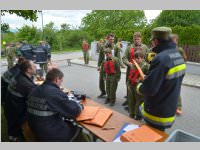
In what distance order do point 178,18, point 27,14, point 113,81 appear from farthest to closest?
1. point 178,18
2. point 113,81
3. point 27,14

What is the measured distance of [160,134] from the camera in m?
2.71

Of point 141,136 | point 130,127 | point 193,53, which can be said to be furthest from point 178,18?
point 141,136

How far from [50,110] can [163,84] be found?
4.67ft

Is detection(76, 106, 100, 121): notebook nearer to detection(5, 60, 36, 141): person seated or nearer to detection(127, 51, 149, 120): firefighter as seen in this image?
detection(5, 60, 36, 141): person seated

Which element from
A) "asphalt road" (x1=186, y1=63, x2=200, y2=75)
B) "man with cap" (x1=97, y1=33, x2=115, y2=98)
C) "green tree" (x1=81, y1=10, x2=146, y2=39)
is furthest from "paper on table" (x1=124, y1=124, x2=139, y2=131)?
"green tree" (x1=81, y1=10, x2=146, y2=39)

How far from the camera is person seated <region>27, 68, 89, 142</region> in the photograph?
9.87 ft

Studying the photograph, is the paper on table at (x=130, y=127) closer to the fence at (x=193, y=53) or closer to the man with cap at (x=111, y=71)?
the man with cap at (x=111, y=71)

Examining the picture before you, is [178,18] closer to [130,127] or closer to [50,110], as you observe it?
[130,127]

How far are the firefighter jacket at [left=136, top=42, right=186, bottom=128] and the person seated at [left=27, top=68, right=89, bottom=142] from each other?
982 millimetres

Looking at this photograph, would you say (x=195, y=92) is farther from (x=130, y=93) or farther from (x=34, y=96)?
(x=34, y=96)

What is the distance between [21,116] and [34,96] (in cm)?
95

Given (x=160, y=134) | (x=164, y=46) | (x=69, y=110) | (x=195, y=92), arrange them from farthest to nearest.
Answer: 1. (x=195, y=92)
2. (x=69, y=110)
3. (x=164, y=46)
4. (x=160, y=134)

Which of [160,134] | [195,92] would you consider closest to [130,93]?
[160,134]

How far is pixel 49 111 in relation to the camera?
3012 mm
